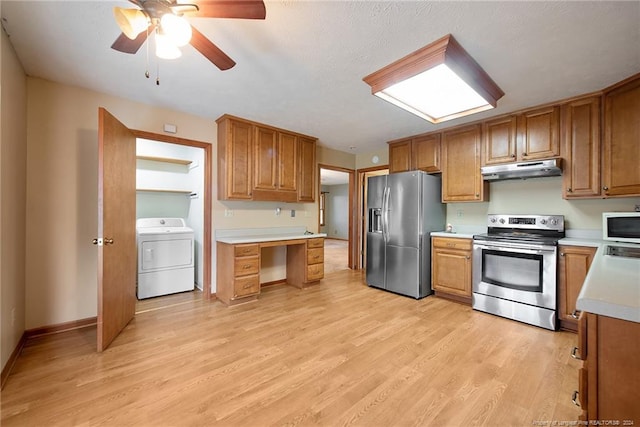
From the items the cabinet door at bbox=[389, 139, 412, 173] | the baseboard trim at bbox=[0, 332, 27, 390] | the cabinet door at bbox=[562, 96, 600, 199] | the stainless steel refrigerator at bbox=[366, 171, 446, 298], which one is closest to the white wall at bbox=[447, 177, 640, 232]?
the cabinet door at bbox=[562, 96, 600, 199]

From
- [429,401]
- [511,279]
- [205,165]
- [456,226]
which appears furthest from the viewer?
[456,226]

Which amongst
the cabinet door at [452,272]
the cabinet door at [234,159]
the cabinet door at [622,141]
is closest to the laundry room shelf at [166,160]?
the cabinet door at [234,159]

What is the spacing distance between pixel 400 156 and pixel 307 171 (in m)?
1.53

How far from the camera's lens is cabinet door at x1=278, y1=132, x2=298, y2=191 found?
12.7ft

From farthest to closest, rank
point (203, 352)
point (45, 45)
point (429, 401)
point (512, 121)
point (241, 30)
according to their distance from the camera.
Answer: point (512, 121) → point (203, 352) → point (45, 45) → point (241, 30) → point (429, 401)

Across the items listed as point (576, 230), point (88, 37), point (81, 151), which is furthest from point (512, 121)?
point (81, 151)

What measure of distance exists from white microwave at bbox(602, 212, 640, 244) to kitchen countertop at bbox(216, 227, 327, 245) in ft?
10.2

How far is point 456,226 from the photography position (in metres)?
3.96

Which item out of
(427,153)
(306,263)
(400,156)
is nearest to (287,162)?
(306,263)

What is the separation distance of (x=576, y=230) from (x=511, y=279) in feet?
3.07

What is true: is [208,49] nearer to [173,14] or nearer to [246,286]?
[173,14]

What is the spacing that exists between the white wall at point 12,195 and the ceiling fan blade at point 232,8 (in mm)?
1632

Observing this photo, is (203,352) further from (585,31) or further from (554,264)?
(585,31)

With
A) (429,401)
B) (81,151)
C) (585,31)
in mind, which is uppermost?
(585,31)
